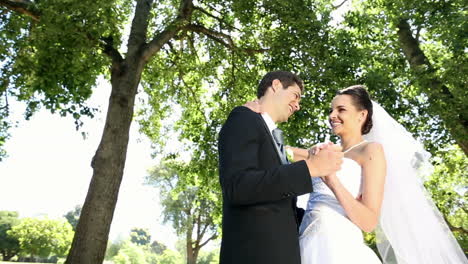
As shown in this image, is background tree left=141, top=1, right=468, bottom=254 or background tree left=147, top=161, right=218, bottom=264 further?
background tree left=147, top=161, right=218, bottom=264

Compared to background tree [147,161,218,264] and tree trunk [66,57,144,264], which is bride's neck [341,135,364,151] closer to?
tree trunk [66,57,144,264]

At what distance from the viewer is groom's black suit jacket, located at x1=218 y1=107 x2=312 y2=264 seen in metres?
2.44

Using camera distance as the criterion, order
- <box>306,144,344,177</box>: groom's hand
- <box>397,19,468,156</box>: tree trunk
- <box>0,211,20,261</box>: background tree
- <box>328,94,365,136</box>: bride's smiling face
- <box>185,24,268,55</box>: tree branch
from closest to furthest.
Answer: <box>306,144,344,177</box>: groom's hand
<box>328,94,365,136</box>: bride's smiling face
<box>397,19,468,156</box>: tree trunk
<box>185,24,268,55</box>: tree branch
<box>0,211,20,261</box>: background tree

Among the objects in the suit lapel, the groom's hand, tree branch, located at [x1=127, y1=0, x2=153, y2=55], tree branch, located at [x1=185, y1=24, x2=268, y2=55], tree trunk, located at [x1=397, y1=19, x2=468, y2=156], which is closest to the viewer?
the groom's hand

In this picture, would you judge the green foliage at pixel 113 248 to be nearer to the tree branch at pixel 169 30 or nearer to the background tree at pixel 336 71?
the background tree at pixel 336 71

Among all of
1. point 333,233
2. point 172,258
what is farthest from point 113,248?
point 333,233

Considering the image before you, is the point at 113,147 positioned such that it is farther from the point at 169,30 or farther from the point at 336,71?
the point at 336,71

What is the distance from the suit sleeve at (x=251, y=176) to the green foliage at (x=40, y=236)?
80.8 m

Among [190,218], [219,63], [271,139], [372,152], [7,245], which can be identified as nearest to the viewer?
[271,139]

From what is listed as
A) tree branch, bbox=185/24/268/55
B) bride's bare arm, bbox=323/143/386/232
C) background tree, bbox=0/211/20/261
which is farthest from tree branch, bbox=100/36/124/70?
background tree, bbox=0/211/20/261

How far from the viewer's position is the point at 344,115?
13.4 feet

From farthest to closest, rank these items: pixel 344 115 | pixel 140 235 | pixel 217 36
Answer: pixel 140 235 → pixel 217 36 → pixel 344 115

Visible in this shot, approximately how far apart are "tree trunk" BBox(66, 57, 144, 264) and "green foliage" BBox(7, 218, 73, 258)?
2837 inches

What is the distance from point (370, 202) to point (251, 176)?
1357 mm
